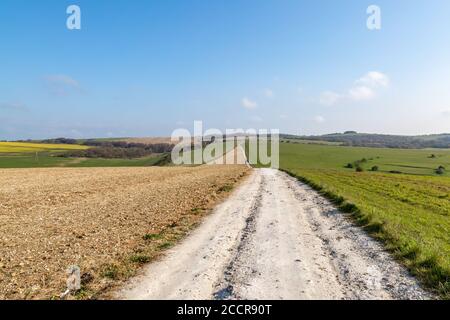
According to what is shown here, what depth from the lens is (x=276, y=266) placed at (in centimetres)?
881

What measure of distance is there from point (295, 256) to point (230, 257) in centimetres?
192

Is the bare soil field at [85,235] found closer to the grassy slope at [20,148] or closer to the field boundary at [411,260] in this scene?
the field boundary at [411,260]

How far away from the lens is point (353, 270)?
8.55 m

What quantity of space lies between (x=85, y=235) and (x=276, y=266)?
7.36 meters

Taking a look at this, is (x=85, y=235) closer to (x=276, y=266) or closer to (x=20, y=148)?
(x=276, y=266)

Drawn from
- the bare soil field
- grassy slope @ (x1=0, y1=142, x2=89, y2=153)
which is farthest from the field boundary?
grassy slope @ (x1=0, y1=142, x2=89, y2=153)

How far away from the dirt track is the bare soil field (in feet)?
3.18

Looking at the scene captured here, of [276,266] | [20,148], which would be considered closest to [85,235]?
[276,266]

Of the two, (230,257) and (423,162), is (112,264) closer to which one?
(230,257)

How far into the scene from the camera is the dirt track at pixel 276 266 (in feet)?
23.5

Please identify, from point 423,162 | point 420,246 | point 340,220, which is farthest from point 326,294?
point 423,162

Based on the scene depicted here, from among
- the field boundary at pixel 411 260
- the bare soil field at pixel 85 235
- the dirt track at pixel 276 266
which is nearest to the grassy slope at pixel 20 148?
the bare soil field at pixel 85 235

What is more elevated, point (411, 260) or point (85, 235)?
point (411, 260)

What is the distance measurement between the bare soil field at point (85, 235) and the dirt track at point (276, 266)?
0.97 meters
